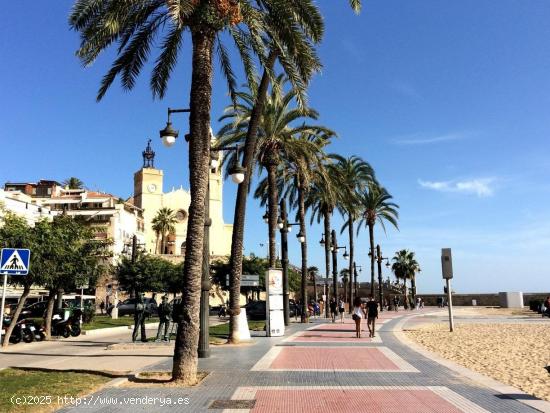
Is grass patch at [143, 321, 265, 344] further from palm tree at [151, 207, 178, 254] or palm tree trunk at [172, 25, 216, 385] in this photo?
palm tree at [151, 207, 178, 254]

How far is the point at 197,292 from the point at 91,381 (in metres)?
Answer: 2.67

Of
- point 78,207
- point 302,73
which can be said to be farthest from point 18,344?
point 78,207

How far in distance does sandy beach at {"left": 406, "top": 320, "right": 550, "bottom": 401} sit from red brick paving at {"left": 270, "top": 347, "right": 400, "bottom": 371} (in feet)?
6.75

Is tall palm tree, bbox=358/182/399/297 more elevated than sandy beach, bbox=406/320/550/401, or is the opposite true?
tall palm tree, bbox=358/182/399/297

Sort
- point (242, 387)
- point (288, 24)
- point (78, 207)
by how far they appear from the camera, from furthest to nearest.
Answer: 1. point (78, 207)
2. point (288, 24)
3. point (242, 387)

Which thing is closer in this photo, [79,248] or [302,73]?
[302,73]

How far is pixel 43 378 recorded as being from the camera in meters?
10.3

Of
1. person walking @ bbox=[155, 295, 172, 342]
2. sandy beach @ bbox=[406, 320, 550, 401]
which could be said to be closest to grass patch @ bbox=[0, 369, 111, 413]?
person walking @ bbox=[155, 295, 172, 342]

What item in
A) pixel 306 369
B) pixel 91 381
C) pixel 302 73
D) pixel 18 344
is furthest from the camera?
pixel 18 344

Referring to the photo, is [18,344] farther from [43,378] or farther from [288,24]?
[288,24]

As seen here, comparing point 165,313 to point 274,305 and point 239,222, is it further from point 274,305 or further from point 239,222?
point 274,305

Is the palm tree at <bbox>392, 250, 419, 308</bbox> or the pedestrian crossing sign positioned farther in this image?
the palm tree at <bbox>392, 250, 419, 308</bbox>

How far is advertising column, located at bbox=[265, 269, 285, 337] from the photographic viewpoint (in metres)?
20.3

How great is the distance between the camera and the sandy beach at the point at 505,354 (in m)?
10.2
